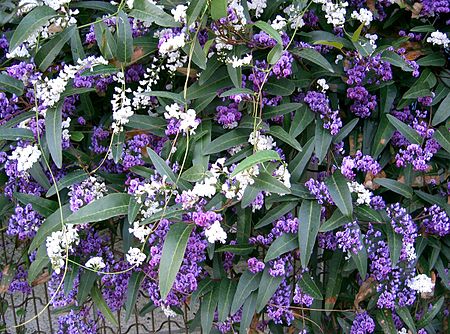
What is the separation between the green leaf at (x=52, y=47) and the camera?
4.87 feet

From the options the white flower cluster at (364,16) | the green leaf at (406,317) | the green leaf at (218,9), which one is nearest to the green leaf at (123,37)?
the green leaf at (218,9)

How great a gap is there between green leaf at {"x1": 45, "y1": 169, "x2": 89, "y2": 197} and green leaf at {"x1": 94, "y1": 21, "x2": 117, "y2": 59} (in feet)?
0.90

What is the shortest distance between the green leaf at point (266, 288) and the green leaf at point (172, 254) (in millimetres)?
231

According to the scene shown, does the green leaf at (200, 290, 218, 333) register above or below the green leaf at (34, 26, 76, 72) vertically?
below

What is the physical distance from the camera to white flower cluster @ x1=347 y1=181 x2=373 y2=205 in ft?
4.63

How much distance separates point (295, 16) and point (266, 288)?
623 mm

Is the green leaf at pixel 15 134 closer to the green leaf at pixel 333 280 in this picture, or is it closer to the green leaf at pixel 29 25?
the green leaf at pixel 29 25

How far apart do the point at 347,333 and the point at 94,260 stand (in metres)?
0.63

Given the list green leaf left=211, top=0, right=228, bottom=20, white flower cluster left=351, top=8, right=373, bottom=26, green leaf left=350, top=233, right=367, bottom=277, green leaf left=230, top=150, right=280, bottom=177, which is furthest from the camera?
white flower cluster left=351, top=8, right=373, bottom=26

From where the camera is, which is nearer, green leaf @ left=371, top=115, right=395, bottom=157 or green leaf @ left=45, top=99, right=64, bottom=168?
green leaf @ left=45, top=99, right=64, bottom=168

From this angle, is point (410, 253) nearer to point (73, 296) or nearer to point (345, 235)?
point (345, 235)

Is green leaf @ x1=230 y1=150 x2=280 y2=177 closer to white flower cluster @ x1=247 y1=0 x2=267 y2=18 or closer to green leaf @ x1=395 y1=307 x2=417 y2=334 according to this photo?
white flower cluster @ x1=247 y1=0 x2=267 y2=18

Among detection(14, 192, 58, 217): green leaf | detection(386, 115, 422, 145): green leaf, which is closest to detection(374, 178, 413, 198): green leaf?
detection(386, 115, 422, 145): green leaf

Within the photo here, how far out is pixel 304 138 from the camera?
5.10 ft
